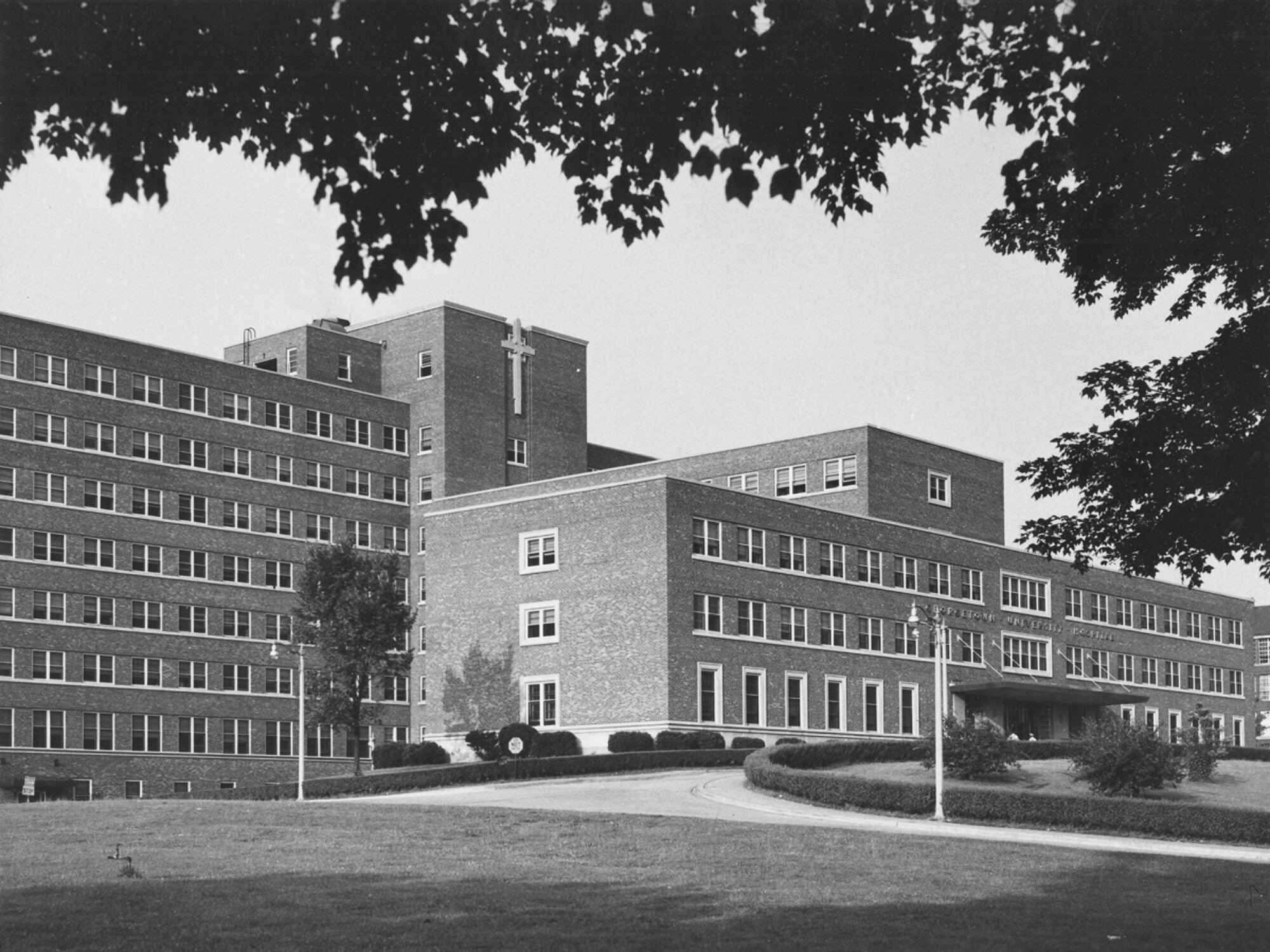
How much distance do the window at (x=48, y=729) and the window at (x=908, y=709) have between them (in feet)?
127

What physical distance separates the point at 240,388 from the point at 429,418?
38.0 feet

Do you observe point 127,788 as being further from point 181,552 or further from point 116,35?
point 116,35

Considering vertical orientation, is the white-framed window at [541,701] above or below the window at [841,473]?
below

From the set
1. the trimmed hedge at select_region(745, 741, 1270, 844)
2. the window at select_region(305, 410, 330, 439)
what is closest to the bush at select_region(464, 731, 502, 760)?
the trimmed hedge at select_region(745, 741, 1270, 844)

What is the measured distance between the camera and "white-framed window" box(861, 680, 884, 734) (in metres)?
78.7

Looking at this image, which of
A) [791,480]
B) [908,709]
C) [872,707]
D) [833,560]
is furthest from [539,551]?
[908,709]

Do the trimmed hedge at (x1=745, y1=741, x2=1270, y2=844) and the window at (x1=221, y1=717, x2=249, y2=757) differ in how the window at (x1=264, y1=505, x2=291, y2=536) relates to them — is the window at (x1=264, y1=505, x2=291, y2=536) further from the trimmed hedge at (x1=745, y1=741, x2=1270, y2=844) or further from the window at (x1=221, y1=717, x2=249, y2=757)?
the trimmed hedge at (x1=745, y1=741, x2=1270, y2=844)

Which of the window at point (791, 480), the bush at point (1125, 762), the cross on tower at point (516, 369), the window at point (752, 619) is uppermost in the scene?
the cross on tower at point (516, 369)

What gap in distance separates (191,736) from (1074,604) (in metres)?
46.5

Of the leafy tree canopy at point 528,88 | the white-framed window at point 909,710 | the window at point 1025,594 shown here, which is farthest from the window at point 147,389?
the leafy tree canopy at point 528,88

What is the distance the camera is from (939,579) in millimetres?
84625

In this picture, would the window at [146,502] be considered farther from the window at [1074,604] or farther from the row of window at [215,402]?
the window at [1074,604]

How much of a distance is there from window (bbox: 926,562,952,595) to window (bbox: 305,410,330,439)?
33446 mm

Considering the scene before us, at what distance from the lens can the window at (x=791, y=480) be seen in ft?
289
